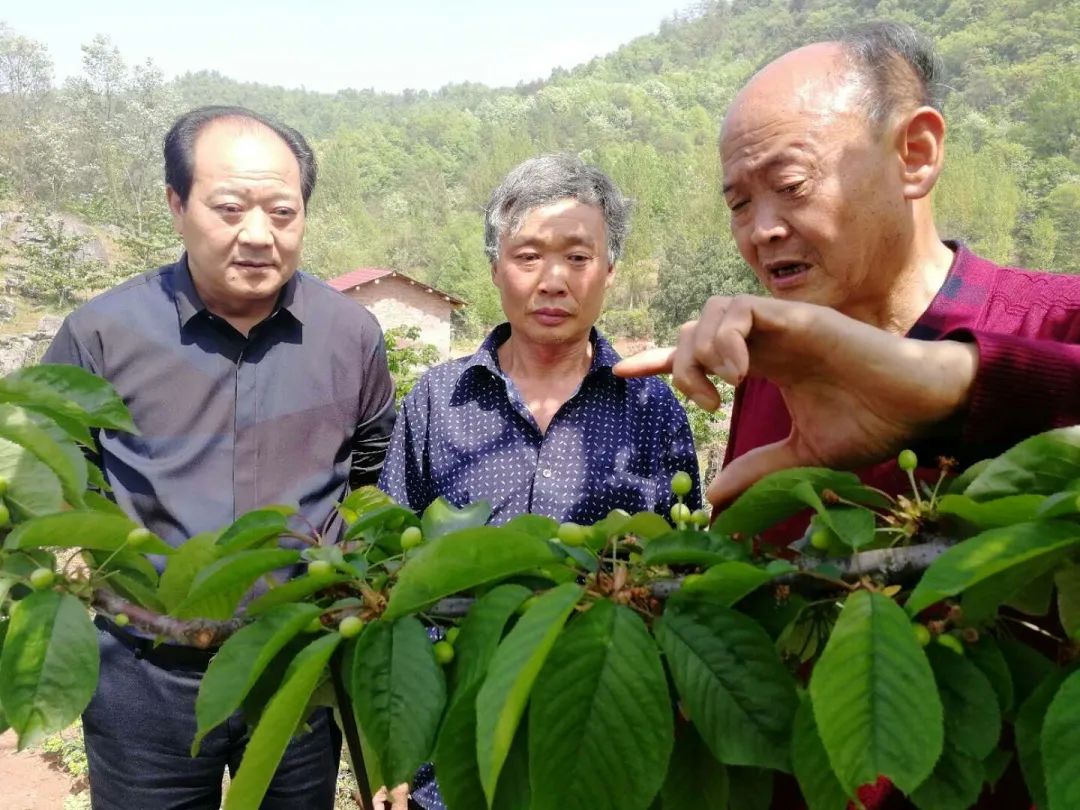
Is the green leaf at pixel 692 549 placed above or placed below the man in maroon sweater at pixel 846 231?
below

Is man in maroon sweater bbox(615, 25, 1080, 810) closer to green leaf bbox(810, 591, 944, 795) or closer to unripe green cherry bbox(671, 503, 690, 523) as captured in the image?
unripe green cherry bbox(671, 503, 690, 523)

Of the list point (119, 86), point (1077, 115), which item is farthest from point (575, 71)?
point (119, 86)

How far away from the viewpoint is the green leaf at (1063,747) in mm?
596

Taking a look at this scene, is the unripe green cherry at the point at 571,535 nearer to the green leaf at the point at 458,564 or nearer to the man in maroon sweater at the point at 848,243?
the green leaf at the point at 458,564

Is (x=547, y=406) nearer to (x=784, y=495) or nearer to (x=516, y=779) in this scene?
(x=784, y=495)

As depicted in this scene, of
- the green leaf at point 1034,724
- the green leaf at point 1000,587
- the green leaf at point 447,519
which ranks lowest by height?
the green leaf at point 1034,724

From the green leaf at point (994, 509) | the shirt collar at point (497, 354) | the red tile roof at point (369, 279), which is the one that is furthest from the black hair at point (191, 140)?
the red tile roof at point (369, 279)

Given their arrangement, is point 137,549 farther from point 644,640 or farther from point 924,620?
point 924,620


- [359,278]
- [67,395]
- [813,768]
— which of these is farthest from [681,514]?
[359,278]

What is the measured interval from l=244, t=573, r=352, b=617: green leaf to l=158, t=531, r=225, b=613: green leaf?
5.0 inches

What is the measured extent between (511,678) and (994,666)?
1.33ft

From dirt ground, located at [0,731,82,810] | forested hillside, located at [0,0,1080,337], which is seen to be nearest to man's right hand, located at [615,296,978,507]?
dirt ground, located at [0,731,82,810]

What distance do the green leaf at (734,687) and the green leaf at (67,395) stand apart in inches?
30.0

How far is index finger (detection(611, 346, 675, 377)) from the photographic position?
3.58ft
